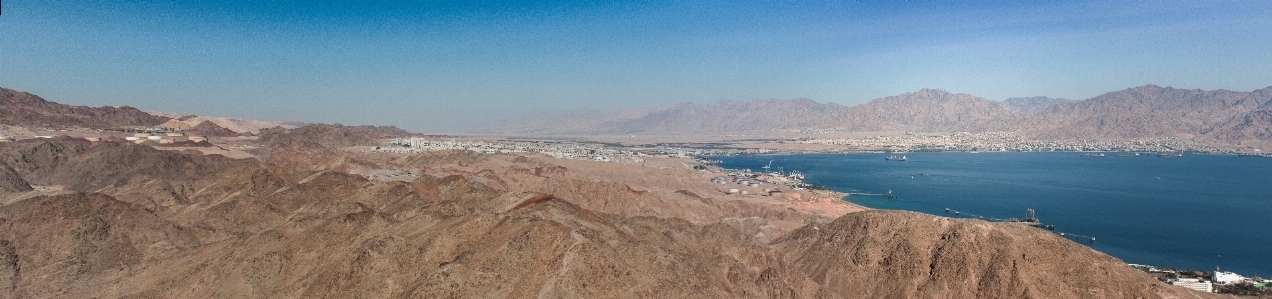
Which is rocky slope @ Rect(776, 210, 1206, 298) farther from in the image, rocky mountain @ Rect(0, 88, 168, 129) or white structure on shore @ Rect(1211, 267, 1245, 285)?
rocky mountain @ Rect(0, 88, 168, 129)

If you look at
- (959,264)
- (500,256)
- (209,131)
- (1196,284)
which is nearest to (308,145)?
(209,131)

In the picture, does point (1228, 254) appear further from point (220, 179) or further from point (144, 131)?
point (144, 131)

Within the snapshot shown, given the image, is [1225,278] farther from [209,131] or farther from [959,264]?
[209,131]

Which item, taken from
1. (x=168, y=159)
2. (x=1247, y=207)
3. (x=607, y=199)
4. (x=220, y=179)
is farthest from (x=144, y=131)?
(x=1247, y=207)

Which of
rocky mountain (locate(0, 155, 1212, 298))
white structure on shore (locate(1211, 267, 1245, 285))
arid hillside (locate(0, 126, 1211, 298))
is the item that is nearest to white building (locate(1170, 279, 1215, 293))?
white structure on shore (locate(1211, 267, 1245, 285))

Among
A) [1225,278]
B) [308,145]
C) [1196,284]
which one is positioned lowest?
[1225,278]

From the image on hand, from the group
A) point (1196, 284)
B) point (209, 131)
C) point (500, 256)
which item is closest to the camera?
point (500, 256)
